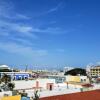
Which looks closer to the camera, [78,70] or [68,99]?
[68,99]

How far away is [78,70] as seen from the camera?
3903 inches

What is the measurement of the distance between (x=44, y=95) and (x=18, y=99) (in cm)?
551

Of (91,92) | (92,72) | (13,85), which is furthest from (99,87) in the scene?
(92,72)

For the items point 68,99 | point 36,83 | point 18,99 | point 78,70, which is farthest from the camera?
point 78,70

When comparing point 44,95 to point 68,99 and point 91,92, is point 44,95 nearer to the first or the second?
point 68,99

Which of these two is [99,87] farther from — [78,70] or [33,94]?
[78,70]

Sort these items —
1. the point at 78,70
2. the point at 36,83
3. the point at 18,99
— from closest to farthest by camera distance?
the point at 18,99 → the point at 36,83 → the point at 78,70

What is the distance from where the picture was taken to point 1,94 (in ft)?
90.1

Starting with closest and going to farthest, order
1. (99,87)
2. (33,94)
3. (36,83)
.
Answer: (33,94) → (36,83) → (99,87)

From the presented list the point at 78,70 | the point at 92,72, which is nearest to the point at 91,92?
the point at 78,70

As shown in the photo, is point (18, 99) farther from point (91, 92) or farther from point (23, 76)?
point (23, 76)

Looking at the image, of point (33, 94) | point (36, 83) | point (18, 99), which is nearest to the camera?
point (18, 99)

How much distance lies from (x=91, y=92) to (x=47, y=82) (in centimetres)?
824

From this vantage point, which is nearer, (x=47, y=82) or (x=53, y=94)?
(x=53, y=94)
